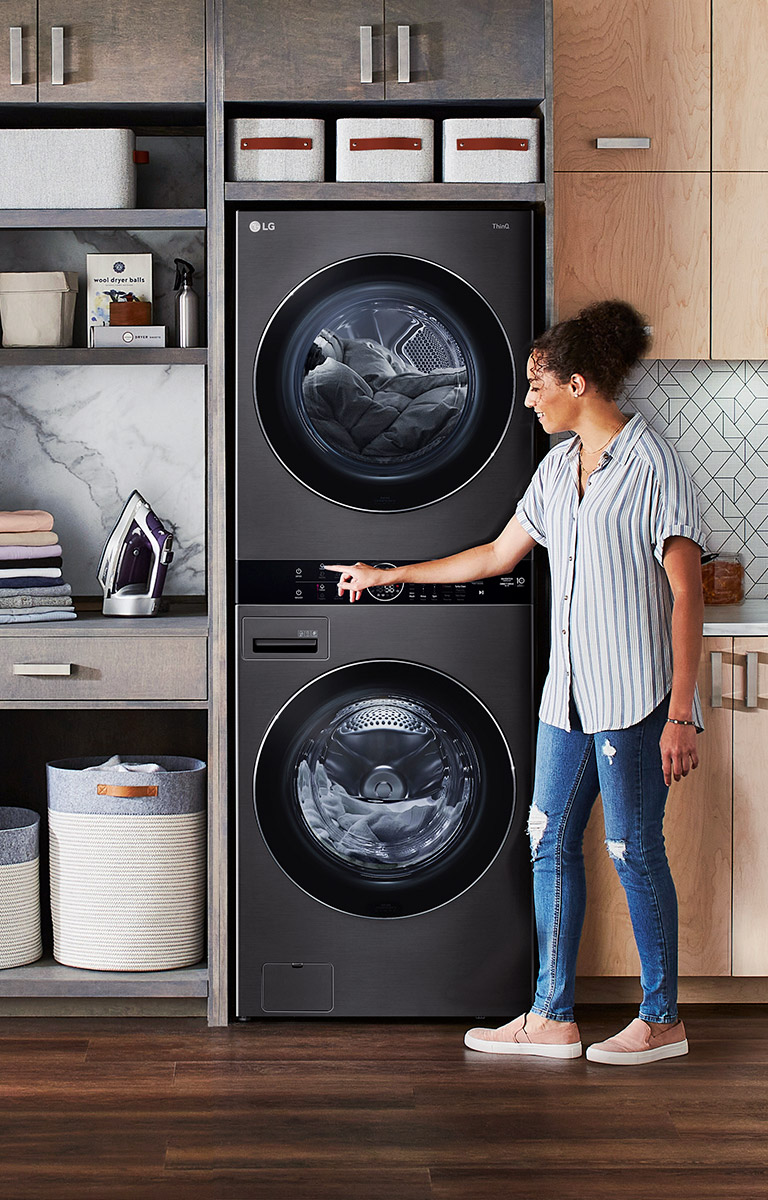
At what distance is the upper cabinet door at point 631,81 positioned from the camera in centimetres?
267

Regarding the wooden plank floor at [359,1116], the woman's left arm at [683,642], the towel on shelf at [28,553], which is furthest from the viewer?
the towel on shelf at [28,553]

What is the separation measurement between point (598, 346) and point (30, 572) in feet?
4.36

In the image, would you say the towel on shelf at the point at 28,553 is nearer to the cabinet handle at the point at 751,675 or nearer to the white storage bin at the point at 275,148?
the white storage bin at the point at 275,148

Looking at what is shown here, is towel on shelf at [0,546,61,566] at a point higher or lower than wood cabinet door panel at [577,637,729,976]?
higher

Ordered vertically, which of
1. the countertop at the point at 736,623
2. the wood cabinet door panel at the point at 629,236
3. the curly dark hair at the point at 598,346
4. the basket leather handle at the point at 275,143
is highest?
the basket leather handle at the point at 275,143

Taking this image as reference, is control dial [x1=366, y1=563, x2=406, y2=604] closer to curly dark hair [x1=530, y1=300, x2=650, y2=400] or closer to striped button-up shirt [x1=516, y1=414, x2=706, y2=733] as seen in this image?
striped button-up shirt [x1=516, y1=414, x2=706, y2=733]

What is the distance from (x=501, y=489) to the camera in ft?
8.05

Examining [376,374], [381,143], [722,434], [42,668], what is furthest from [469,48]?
[42,668]

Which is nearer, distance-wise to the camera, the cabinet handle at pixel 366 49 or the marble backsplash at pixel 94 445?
the cabinet handle at pixel 366 49

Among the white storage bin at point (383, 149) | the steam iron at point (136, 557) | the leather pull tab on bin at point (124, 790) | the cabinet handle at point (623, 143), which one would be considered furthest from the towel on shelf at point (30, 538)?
the cabinet handle at point (623, 143)

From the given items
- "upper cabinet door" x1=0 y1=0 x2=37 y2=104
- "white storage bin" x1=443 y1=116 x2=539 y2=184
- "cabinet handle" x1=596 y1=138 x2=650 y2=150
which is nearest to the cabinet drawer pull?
"upper cabinet door" x1=0 y1=0 x2=37 y2=104

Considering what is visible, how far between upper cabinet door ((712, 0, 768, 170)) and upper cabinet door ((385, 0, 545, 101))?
0.54 metres

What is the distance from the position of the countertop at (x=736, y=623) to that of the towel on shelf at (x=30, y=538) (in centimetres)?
149

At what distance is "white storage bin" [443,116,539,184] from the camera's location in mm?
2414
